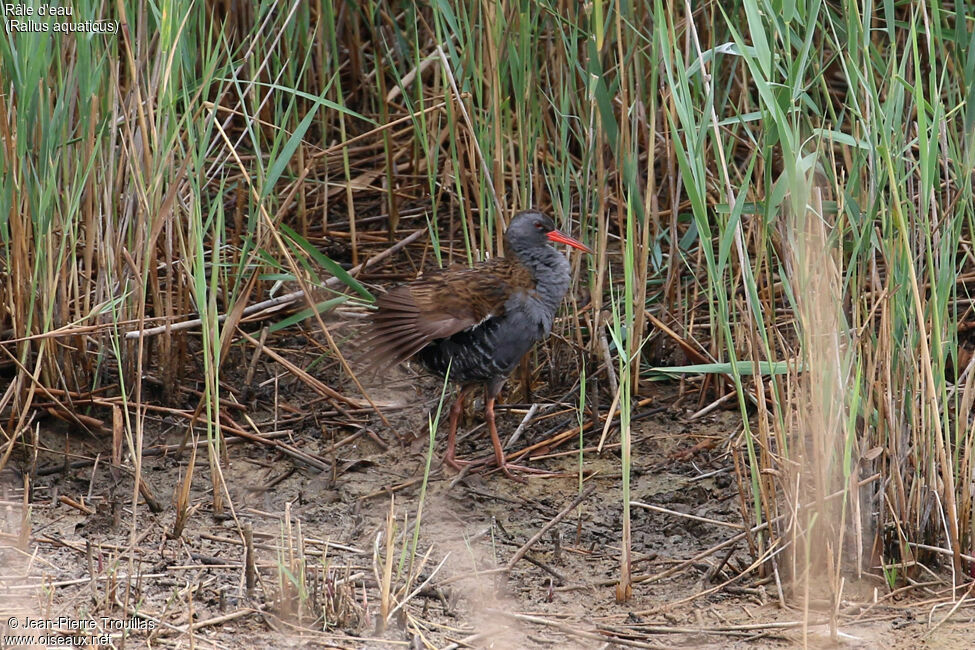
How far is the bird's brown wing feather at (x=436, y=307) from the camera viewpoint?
4055mm

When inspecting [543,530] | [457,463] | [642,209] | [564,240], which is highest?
[642,209]

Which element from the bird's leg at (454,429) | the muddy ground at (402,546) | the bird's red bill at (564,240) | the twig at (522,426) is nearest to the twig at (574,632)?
the muddy ground at (402,546)

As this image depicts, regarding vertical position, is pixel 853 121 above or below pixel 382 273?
above

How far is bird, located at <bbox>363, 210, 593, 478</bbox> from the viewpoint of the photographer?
13.4 feet

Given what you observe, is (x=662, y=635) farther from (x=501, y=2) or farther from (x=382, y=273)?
(x=382, y=273)

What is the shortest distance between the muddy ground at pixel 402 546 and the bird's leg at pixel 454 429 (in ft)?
0.26

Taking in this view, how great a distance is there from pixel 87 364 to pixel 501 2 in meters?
1.80

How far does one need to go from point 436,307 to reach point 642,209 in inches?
32.8

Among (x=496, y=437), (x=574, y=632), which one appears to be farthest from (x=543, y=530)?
(x=496, y=437)

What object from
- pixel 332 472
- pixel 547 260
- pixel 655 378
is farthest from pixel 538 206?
pixel 332 472

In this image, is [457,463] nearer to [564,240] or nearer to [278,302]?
[564,240]

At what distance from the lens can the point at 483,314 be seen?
13.6 feet

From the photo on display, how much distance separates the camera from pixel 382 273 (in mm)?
5082

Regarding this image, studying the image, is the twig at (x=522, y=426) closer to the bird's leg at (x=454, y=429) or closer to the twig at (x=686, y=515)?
the bird's leg at (x=454, y=429)
